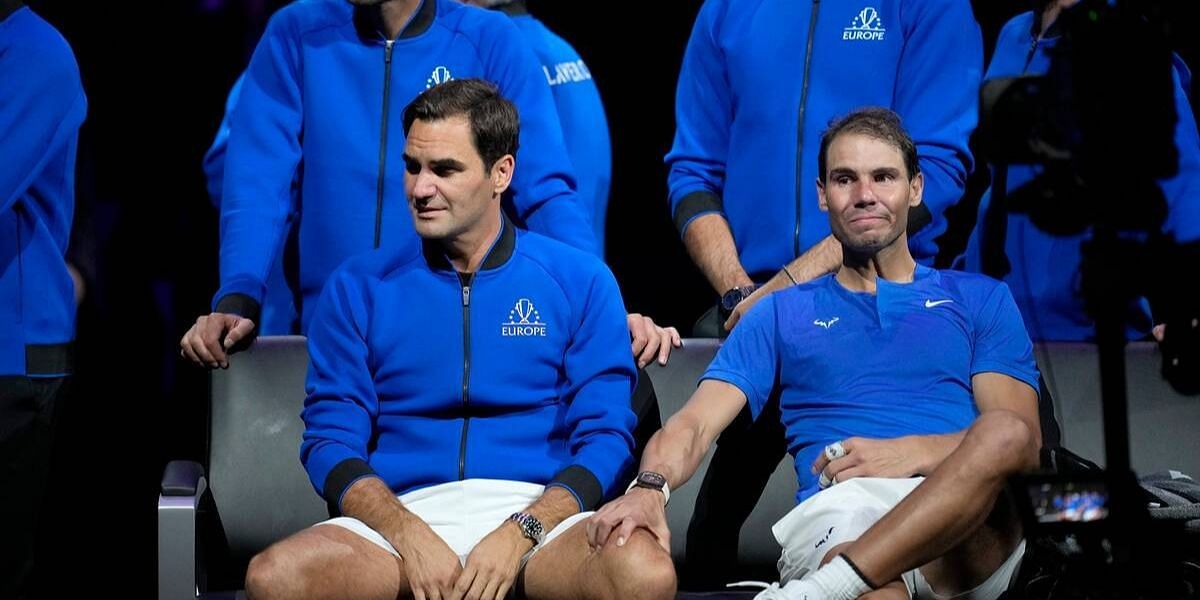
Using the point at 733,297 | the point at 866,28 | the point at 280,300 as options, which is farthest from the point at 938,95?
the point at 280,300

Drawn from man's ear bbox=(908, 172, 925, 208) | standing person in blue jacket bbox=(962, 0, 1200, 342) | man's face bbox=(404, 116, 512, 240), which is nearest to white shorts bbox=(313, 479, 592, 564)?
man's face bbox=(404, 116, 512, 240)

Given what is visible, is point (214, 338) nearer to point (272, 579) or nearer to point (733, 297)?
point (272, 579)

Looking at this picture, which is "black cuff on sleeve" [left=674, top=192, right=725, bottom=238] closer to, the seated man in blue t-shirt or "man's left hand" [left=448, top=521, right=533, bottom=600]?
the seated man in blue t-shirt

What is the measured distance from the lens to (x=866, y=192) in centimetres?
310

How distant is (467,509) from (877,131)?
3.58 feet

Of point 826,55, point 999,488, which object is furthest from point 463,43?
point 999,488

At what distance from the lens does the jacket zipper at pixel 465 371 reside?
9.88ft

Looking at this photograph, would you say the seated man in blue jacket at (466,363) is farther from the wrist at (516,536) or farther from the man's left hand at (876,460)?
the man's left hand at (876,460)

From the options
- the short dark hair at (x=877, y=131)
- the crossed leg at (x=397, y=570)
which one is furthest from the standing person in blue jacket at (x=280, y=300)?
the short dark hair at (x=877, y=131)

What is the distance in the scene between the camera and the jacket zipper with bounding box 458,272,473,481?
9.88 ft

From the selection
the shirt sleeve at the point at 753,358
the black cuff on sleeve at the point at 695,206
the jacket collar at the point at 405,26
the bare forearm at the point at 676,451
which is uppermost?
the jacket collar at the point at 405,26

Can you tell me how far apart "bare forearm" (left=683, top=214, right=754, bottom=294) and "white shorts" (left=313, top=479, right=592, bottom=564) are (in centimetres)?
75

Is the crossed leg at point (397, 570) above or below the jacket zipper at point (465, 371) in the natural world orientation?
below

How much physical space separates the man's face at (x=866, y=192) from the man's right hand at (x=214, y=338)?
1.20 metres
